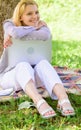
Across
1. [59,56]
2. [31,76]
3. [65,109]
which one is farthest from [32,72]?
[59,56]

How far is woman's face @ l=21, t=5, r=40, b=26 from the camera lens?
4.80 m

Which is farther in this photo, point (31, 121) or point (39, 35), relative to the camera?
point (39, 35)

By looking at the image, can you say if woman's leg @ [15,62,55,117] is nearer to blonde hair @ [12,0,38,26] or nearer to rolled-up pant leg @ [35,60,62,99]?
rolled-up pant leg @ [35,60,62,99]

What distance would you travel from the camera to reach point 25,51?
16.0 ft

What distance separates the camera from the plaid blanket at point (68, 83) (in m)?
4.59

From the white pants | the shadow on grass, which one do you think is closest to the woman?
the white pants

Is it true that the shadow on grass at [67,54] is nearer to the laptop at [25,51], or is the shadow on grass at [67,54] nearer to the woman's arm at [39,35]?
the laptop at [25,51]

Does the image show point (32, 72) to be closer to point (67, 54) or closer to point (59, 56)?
point (59, 56)

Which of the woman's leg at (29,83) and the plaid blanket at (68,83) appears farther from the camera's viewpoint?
the plaid blanket at (68,83)

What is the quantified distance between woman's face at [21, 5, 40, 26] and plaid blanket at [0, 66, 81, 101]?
31.5 inches

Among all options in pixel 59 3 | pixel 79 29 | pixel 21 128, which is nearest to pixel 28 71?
pixel 21 128

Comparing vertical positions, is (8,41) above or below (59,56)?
above

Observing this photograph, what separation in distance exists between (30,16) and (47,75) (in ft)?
2.71

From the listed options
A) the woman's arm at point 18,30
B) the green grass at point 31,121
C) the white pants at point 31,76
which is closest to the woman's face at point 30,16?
the woman's arm at point 18,30
